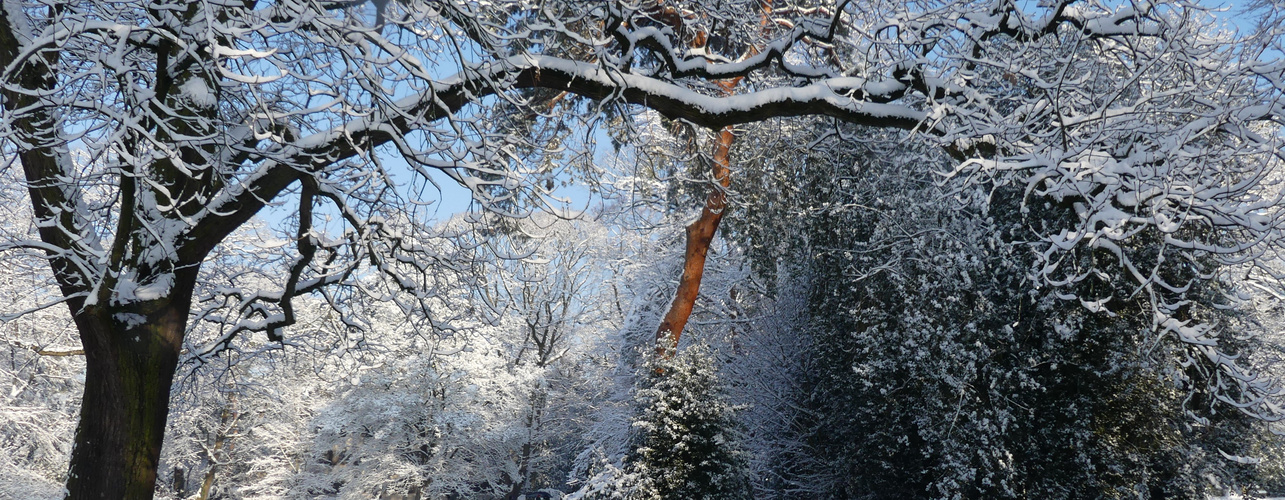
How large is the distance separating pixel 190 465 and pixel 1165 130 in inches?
974

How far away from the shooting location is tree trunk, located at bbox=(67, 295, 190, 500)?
4562mm

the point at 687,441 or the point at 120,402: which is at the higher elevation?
the point at 687,441

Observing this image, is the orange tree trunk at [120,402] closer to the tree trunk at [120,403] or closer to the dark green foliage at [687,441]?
the tree trunk at [120,403]

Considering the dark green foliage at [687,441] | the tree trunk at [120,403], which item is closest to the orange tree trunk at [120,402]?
the tree trunk at [120,403]

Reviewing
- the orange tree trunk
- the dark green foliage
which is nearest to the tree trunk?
the orange tree trunk

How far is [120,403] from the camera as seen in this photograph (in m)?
4.61

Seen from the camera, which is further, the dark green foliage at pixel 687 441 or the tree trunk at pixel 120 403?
the dark green foliage at pixel 687 441

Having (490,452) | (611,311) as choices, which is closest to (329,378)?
(490,452)

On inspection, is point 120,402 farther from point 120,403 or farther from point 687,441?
point 687,441

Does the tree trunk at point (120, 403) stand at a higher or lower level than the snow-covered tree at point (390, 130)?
lower

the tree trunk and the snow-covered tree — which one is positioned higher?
the snow-covered tree

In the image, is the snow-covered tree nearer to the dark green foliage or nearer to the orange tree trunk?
the orange tree trunk

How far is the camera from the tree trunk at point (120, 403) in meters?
4.56

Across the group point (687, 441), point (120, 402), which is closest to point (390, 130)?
point (120, 402)
